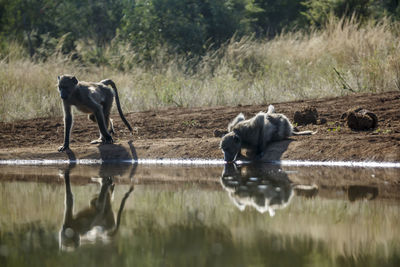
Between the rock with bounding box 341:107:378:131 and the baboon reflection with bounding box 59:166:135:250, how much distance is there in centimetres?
389

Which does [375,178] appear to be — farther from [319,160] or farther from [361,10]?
[361,10]

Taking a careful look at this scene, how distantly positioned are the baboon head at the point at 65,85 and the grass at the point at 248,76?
3.83 metres

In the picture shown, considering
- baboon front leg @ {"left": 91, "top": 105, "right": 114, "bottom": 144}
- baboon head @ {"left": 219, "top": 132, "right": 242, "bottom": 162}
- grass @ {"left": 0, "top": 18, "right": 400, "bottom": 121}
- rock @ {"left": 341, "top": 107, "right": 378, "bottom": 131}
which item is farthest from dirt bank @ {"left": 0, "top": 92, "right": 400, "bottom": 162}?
grass @ {"left": 0, "top": 18, "right": 400, "bottom": 121}

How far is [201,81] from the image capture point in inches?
577

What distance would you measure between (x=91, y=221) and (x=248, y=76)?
10.8 metres

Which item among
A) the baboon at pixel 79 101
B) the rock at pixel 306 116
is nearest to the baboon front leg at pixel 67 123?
the baboon at pixel 79 101

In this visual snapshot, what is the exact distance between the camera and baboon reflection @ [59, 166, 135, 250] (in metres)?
4.54

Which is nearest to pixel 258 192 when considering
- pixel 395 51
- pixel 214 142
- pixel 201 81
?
pixel 214 142

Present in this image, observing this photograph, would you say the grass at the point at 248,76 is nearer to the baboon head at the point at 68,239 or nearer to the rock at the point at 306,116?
the rock at the point at 306,116

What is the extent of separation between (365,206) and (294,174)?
6.42 ft

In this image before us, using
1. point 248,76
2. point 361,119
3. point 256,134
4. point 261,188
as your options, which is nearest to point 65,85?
point 256,134

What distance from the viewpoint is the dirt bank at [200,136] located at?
8.12m

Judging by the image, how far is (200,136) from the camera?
33.5 ft

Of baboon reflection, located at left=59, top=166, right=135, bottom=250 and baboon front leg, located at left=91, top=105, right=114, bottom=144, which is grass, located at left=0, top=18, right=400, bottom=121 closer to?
baboon front leg, located at left=91, top=105, right=114, bottom=144
